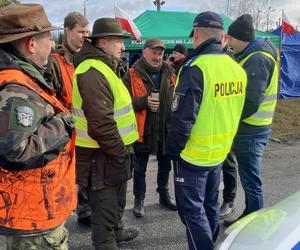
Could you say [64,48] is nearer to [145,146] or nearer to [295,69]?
[145,146]

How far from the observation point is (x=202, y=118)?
280 cm

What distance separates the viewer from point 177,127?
280cm

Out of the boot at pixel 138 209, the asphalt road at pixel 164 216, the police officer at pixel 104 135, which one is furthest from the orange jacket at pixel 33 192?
the boot at pixel 138 209

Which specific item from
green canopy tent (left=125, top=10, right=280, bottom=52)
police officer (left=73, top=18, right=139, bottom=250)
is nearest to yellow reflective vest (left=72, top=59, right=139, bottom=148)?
police officer (left=73, top=18, right=139, bottom=250)

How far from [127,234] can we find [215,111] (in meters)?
1.62

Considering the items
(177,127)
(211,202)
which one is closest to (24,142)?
(177,127)

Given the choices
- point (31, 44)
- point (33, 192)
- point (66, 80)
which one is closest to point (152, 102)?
point (66, 80)

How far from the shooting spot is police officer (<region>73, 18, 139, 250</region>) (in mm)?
2891

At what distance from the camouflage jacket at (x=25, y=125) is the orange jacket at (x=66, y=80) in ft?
5.97

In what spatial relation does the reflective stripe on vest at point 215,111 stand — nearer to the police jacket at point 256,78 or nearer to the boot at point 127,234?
the police jacket at point 256,78

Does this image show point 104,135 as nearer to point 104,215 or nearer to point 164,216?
point 104,215

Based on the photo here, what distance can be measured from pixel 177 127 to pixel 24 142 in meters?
1.32

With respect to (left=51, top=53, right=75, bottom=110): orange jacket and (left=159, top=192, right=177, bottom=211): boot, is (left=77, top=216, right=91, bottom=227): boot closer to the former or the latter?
(left=159, top=192, right=177, bottom=211): boot

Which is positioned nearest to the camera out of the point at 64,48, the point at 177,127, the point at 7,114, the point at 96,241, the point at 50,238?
the point at 7,114
